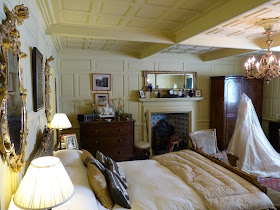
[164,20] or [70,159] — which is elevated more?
[164,20]

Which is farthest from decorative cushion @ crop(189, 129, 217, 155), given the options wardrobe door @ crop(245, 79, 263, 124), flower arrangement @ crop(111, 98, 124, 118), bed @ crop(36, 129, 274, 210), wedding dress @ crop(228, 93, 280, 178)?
wardrobe door @ crop(245, 79, 263, 124)

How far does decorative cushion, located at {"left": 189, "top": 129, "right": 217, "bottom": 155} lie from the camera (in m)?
4.01

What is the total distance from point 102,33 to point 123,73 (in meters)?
2.20

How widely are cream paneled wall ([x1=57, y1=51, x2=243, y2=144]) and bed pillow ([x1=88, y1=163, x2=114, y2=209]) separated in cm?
307

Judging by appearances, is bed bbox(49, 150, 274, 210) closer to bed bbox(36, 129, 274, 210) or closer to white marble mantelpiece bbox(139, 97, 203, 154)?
bed bbox(36, 129, 274, 210)

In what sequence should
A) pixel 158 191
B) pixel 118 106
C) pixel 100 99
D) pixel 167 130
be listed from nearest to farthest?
pixel 158 191 < pixel 100 99 < pixel 118 106 < pixel 167 130

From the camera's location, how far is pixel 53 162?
1.12m

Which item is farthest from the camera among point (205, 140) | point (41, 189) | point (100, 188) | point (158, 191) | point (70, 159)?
point (205, 140)

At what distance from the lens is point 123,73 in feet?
17.1

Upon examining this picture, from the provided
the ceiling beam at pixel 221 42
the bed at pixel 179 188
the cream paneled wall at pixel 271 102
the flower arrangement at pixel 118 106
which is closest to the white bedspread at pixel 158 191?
the bed at pixel 179 188

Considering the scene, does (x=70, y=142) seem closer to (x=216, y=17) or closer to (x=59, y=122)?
(x=59, y=122)

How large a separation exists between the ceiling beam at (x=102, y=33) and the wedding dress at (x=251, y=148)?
2.66 m

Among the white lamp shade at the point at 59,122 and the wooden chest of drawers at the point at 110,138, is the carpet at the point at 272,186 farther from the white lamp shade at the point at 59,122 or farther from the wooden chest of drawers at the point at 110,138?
the white lamp shade at the point at 59,122

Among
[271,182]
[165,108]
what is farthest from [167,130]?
[271,182]
